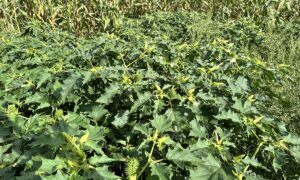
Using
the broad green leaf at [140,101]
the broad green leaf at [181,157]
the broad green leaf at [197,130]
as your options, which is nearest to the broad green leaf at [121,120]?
the broad green leaf at [140,101]

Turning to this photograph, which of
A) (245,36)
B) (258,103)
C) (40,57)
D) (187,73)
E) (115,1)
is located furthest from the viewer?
(115,1)

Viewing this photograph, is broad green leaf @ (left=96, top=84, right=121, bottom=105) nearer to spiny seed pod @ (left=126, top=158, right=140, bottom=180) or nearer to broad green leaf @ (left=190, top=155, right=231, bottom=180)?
spiny seed pod @ (left=126, top=158, right=140, bottom=180)

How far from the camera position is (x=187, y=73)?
9.29 ft

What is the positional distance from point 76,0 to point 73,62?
3.87 metres

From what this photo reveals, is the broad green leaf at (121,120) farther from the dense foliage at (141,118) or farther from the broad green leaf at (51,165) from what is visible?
the broad green leaf at (51,165)

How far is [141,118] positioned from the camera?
2400 mm

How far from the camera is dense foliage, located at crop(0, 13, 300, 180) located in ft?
5.90

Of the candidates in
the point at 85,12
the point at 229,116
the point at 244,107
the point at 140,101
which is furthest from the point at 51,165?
the point at 85,12

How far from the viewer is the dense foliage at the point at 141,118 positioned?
180cm

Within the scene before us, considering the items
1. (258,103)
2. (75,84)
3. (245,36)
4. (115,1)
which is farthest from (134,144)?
(115,1)

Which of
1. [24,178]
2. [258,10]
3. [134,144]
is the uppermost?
[24,178]

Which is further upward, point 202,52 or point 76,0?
point 202,52

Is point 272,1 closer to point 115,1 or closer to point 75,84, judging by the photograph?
point 115,1

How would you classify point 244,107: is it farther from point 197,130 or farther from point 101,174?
point 101,174
